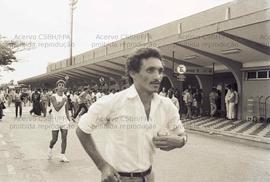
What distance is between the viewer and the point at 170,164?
29.9 feet

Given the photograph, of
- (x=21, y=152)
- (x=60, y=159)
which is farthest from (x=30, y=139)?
(x=60, y=159)

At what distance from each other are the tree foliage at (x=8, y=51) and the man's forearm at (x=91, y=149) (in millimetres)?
27629

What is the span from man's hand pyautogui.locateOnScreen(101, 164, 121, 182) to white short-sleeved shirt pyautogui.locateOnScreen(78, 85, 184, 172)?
0.11m

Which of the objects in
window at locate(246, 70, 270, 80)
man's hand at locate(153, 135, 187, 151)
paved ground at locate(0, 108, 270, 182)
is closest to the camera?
man's hand at locate(153, 135, 187, 151)

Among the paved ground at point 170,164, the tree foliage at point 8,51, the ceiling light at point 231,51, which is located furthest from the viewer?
the tree foliage at point 8,51

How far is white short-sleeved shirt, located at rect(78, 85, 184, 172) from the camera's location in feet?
9.23

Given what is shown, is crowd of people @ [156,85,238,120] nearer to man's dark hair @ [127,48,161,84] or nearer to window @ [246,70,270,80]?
window @ [246,70,270,80]

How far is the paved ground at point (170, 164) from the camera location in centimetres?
774

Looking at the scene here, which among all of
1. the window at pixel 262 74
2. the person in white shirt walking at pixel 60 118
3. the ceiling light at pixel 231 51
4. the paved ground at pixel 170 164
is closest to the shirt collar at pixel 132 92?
the paved ground at pixel 170 164

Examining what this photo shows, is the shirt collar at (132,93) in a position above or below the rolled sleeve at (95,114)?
above

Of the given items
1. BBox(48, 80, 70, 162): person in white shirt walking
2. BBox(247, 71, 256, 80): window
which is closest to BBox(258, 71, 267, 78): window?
BBox(247, 71, 256, 80): window

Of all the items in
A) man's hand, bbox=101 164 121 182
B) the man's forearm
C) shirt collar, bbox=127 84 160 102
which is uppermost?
shirt collar, bbox=127 84 160 102

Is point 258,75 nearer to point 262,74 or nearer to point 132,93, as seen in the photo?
point 262,74

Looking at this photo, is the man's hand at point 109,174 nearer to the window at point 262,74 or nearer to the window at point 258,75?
the window at point 258,75
